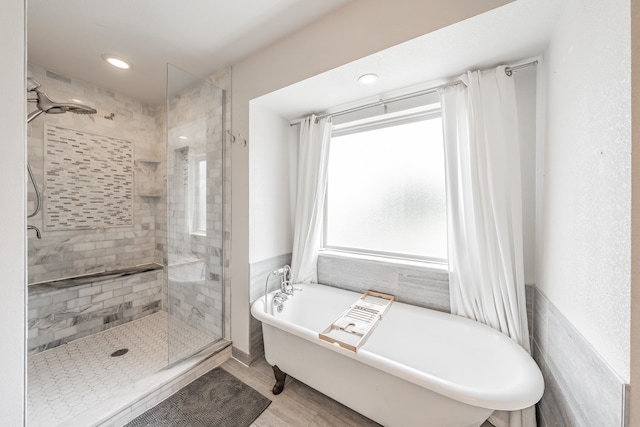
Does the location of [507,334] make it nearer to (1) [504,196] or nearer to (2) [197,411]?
(1) [504,196]

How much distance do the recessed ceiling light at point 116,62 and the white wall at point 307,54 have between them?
1029 mm

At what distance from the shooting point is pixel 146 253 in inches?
113

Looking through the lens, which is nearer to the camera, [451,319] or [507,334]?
[507,334]

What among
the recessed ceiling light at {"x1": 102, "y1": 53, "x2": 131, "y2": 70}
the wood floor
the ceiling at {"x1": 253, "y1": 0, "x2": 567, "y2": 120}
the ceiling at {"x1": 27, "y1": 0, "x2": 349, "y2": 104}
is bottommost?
the wood floor

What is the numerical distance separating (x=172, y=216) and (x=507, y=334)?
2.58 metres

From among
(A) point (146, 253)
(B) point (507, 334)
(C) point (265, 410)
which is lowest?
(C) point (265, 410)

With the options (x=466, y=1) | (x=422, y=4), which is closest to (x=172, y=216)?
(x=422, y=4)

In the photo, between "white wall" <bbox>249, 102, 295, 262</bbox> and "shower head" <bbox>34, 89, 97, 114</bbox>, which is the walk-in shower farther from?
"white wall" <bbox>249, 102, 295, 262</bbox>

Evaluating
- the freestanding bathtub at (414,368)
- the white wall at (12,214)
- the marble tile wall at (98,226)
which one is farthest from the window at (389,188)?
the marble tile wall at (98,226)

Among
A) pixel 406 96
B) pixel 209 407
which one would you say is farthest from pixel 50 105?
pixel 406 96

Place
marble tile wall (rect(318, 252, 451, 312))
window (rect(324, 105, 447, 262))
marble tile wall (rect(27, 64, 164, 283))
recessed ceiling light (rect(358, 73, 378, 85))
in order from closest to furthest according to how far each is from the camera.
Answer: recessed ceiling light (rect(358, 73, 378, 85)), marble tile wall (rect(318, 252, 451, 312)), window (rect(324, 105, 447, 262)), marble tile wall (rect(27, 64, 164, 283))

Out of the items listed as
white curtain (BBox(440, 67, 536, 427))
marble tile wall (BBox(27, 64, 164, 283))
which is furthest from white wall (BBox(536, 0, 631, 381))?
marble tile wall (BBox(27, 64, 164, 283))

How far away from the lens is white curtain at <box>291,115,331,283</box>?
212 cm

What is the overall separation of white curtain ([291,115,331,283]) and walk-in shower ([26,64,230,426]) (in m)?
0.73
